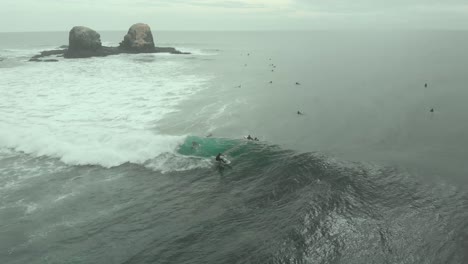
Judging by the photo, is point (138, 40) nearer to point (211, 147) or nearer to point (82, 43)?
point (82, 43)

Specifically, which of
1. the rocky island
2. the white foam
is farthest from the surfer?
the rocky island

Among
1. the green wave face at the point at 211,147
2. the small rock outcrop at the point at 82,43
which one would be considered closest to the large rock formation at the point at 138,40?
the small rock outcrop at the point at 82,43

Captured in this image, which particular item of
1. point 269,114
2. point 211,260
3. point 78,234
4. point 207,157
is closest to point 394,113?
point 269,114

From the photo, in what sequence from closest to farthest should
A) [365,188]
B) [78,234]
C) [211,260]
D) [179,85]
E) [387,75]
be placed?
[211,260] → [78,234] → [365,188] → [179,85] → [387,75]

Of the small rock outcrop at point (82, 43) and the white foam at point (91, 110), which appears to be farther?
the small rock outcrop at point (82, 43)

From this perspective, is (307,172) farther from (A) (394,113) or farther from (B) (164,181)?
(A) (394,113)

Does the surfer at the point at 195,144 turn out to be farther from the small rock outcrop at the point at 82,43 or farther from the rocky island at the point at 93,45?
the small rock outcrop at the point at 82,43
